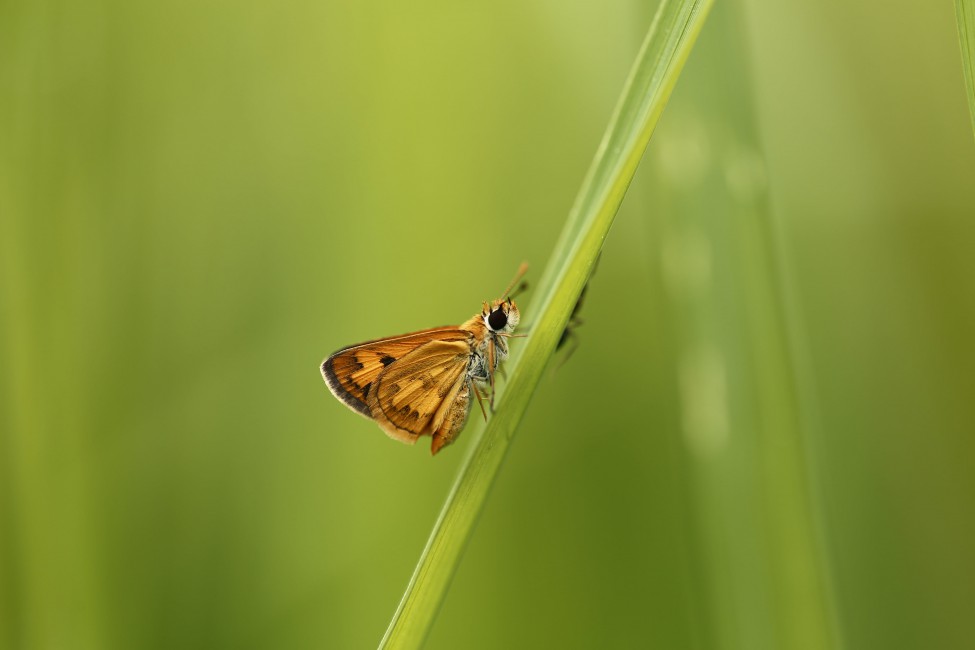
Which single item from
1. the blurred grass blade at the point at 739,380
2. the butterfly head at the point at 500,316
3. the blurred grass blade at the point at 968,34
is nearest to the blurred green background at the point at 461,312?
the blurred grass blade at the point at 739,380

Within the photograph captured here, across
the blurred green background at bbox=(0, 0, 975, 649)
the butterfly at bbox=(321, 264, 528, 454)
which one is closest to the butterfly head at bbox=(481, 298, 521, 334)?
the butterfly at bbox=(321, 264, 528, 454)

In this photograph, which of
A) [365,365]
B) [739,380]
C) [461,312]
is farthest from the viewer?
[461,312]

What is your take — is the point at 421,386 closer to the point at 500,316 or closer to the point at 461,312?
the point at 500,316

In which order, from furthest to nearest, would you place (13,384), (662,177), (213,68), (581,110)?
(581,110), (213,68), (13,384), (662,177)

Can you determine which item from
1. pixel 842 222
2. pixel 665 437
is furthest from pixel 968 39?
pixel 842 222

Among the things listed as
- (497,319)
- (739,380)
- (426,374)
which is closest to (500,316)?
(497,319)

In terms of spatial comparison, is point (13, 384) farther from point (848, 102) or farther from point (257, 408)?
point (848, 102)
